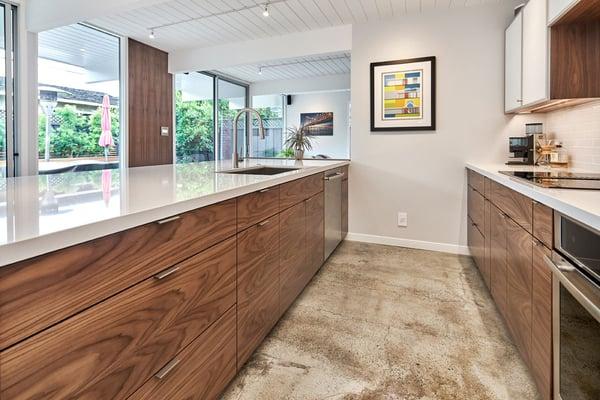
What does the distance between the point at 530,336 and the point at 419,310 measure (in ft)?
2.66

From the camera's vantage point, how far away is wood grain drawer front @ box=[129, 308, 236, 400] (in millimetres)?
991

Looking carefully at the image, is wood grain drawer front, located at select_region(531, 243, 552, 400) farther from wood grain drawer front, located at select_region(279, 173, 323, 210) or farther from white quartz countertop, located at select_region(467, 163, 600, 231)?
wood grain drawer front, located at select_region(279, 173, 323, 210)

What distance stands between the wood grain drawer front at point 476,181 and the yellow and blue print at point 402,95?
2.43 feet

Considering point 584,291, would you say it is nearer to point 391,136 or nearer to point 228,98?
point 391,136

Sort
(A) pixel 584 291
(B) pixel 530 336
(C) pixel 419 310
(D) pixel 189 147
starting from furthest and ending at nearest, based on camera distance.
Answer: (D) pixel 189 147
(C) pixel 419 310
(B) pixel 530 336
(A) pixel 584 291

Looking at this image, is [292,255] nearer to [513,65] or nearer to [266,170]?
[266,170]

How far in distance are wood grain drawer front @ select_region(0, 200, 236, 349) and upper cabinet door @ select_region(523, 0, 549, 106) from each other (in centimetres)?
225

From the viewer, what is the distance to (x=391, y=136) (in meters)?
3.57

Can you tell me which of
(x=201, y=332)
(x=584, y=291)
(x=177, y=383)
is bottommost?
(x=177, y=383)

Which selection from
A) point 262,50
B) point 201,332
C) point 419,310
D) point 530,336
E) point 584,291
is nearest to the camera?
point 584,291

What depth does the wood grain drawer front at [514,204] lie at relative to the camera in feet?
4.63

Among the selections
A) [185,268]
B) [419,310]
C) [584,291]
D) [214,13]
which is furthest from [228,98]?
[584,291]

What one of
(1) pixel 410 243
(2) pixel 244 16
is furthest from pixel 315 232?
(2) pixel 244 16

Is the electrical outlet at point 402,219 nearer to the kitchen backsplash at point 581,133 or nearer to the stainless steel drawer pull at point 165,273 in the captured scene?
the kitchen backsplash at point 581,133
